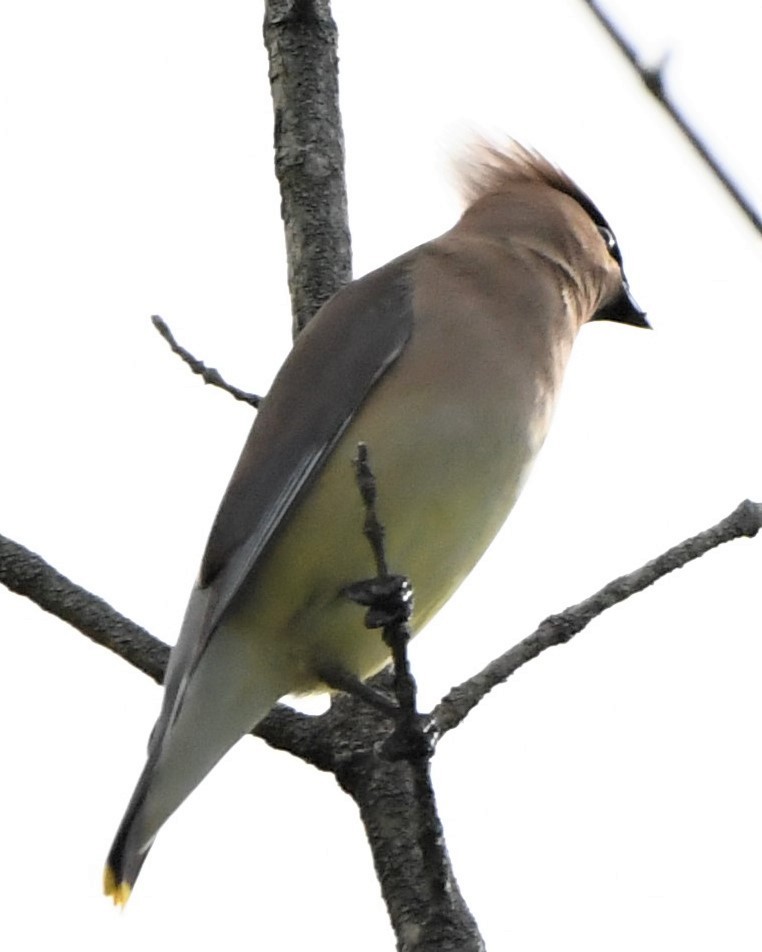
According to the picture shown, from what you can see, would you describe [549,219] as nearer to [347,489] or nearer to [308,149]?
[308,149]

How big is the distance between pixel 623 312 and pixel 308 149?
1.00 m

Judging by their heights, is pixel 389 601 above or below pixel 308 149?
below

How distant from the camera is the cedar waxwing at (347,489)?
2887 millimetres

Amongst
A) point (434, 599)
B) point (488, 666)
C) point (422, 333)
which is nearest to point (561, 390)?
point (422, 333)

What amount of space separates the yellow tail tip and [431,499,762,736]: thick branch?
0.72 m

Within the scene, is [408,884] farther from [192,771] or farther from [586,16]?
[586,16]

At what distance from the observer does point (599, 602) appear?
8.82 feet

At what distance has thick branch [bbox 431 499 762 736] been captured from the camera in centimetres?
264

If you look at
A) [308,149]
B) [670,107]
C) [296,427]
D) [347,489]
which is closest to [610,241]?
[308,149]

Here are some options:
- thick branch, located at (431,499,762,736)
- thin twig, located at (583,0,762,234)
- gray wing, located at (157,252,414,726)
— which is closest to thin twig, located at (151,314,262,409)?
gray wing, located at (157,252,414,726)

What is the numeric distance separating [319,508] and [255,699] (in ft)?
1.18

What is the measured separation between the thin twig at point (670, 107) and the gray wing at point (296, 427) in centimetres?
172

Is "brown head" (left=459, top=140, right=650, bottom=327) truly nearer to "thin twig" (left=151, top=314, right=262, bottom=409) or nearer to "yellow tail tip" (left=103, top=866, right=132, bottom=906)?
"thin twig" (left=151, top=314, right=262, bottom=409)

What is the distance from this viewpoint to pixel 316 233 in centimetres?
363
